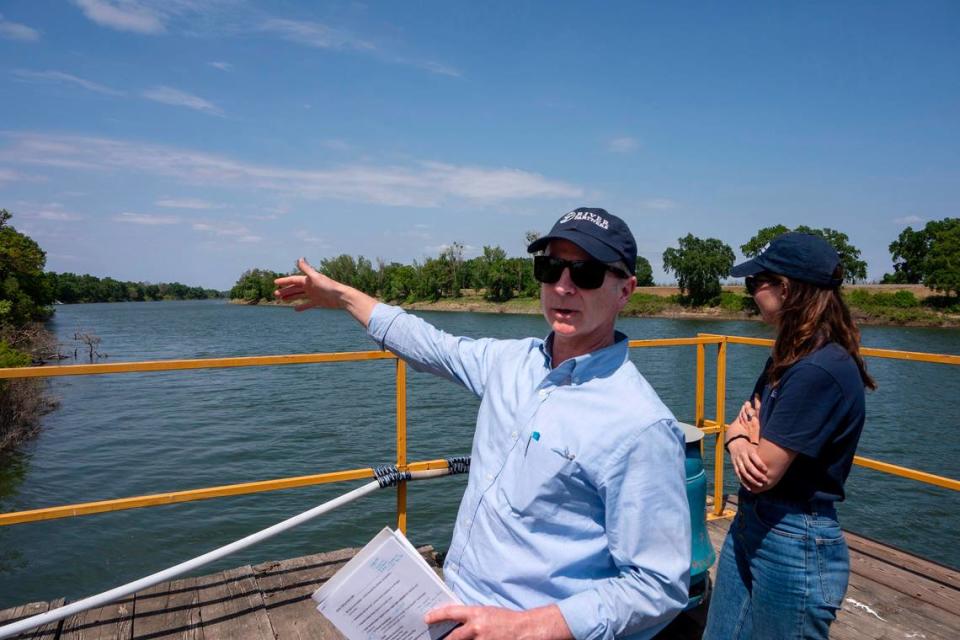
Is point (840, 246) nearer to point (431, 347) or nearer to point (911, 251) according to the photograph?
point (911, 251)

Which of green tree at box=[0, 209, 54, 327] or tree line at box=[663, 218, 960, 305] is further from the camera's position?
tree line at box=[663, 218, 960, 305]

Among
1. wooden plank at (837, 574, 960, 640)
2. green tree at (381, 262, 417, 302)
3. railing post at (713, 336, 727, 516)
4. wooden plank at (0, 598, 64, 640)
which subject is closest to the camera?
wooden plank at (0, 598, 64, 640)

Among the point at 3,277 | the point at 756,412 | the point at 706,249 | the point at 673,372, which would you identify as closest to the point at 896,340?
the point at 673,372

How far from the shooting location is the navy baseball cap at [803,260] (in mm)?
1777

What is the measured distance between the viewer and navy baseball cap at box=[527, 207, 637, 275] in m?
1.42

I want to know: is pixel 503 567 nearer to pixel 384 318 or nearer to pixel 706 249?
pixel 384 318

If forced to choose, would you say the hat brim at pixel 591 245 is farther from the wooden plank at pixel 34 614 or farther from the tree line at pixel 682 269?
the tree line at pixel 682 269

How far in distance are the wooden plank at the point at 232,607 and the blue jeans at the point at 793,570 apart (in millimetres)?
1844

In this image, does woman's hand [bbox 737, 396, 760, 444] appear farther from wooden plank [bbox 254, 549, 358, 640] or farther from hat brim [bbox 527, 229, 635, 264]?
wooden plank [bbox 254, 549, 358, 640]

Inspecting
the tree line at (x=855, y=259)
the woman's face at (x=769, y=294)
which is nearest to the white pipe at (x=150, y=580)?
the woman's face at (x=769, y=294)

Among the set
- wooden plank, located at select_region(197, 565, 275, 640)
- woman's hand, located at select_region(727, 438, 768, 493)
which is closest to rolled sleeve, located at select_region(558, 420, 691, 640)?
woman's hand, located at select_region(727, 438, 768, 493)

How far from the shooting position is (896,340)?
41781mm

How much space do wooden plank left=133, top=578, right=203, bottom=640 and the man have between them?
1.67 metres

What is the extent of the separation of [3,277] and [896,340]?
54594 millimetres
